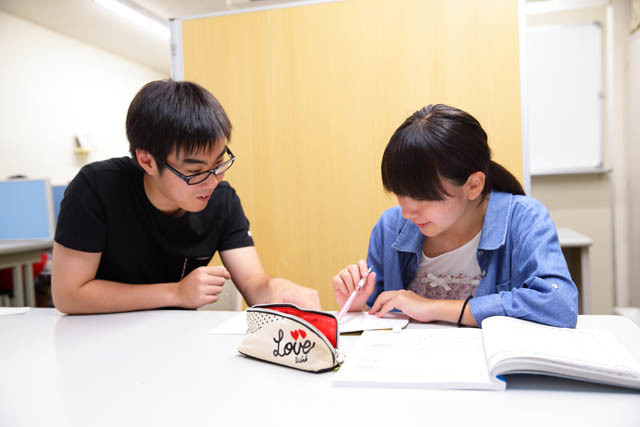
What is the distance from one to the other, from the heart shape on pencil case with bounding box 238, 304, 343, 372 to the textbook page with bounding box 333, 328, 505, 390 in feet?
0.13

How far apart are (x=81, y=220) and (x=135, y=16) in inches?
171

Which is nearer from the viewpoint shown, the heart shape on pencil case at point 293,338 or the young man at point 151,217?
the heart shape on pencil case at point 293,338

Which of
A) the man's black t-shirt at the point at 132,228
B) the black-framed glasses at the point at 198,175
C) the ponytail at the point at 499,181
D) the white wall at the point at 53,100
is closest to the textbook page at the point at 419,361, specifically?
the ponytail at the point at 499,181

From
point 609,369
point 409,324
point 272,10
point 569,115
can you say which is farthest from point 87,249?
point 569,115

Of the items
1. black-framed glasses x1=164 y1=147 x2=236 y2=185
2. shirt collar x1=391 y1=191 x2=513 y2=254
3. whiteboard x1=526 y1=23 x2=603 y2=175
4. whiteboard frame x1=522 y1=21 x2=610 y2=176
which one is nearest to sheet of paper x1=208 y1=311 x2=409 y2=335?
shirt collar x1=391 y1=191 x2=513 y2=254

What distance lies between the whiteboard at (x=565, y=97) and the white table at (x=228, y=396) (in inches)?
105

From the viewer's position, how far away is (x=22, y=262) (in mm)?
3215

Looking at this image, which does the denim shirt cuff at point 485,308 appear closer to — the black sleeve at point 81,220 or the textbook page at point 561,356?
the textbook page at point 561,356

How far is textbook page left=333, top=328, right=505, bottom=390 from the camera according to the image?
679 mm

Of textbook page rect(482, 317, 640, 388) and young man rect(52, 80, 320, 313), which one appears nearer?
textbook page rect(482, 317, 640, 388)

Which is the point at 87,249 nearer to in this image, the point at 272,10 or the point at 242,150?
the point at 242,150

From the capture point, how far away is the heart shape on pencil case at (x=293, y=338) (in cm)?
76

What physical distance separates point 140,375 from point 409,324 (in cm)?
54

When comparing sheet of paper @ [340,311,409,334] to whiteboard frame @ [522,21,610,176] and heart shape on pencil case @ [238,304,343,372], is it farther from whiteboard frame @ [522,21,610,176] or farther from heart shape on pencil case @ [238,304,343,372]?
whiteboard frame @ [522,21,610,176]
